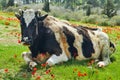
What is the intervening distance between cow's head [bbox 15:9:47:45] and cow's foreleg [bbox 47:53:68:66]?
95 cm

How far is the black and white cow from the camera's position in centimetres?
1137

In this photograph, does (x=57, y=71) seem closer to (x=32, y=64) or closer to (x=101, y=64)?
(x=32, y=64)

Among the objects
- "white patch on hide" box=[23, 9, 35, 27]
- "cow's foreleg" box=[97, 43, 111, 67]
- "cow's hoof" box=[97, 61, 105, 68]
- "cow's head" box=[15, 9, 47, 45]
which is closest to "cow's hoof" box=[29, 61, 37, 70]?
"cow's head" box=[15, 9, 47, 45]

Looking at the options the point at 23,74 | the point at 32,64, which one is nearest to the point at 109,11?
the point at 32,64

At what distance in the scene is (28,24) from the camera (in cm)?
1124

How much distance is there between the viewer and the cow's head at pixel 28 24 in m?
11.0

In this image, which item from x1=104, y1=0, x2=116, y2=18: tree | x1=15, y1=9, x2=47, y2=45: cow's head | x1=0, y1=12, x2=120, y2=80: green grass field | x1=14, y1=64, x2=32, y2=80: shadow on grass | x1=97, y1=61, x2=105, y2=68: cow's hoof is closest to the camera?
x1=14, y1=64, x2=32, y2=80: shadow on grass

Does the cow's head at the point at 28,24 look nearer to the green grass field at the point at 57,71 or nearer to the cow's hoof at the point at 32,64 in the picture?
the cow's hoof at the point at 32,64

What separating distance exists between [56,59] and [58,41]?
2.58 feet

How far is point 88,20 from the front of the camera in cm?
4653

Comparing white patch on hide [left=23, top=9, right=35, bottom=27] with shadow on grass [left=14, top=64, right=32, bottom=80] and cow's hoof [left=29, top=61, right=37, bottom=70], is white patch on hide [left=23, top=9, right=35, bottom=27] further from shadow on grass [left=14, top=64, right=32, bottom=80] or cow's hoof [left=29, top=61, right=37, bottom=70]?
shadow on grass [left=14, top=64, right=32, bottom=80]

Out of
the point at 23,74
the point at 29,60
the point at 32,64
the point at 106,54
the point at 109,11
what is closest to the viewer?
the point at 23,74

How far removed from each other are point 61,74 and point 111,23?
33506 mm

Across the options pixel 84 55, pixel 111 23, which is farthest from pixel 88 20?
pixel 84 55
